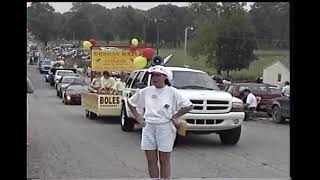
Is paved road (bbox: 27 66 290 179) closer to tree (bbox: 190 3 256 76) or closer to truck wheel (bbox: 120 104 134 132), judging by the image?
truck wheel (bbox: 120 104 134 132)

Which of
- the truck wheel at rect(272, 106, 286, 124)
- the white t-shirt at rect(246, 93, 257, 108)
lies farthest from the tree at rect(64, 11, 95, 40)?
the truck wheel at rect(272, 106, 286, 124)

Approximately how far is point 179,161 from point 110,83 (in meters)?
8.50

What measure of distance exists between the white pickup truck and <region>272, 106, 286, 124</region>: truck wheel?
7.69m

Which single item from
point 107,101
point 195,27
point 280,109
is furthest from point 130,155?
point 195,27

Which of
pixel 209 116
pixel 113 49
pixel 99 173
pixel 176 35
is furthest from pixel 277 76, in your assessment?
pixel 99 173

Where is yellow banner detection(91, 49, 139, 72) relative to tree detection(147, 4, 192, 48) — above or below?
below

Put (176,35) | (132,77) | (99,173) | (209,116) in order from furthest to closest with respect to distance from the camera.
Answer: (176,35) → (132,77) → (209,116) → (99,173)

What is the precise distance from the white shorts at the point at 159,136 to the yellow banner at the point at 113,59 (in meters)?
15.5

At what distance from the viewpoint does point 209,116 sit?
1249 cm

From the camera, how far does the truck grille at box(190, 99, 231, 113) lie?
489 inches

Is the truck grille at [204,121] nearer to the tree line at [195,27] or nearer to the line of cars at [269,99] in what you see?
the line of cars at [269,99]

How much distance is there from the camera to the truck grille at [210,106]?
489 inches

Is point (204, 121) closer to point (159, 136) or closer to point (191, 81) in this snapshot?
point (191, 81)
